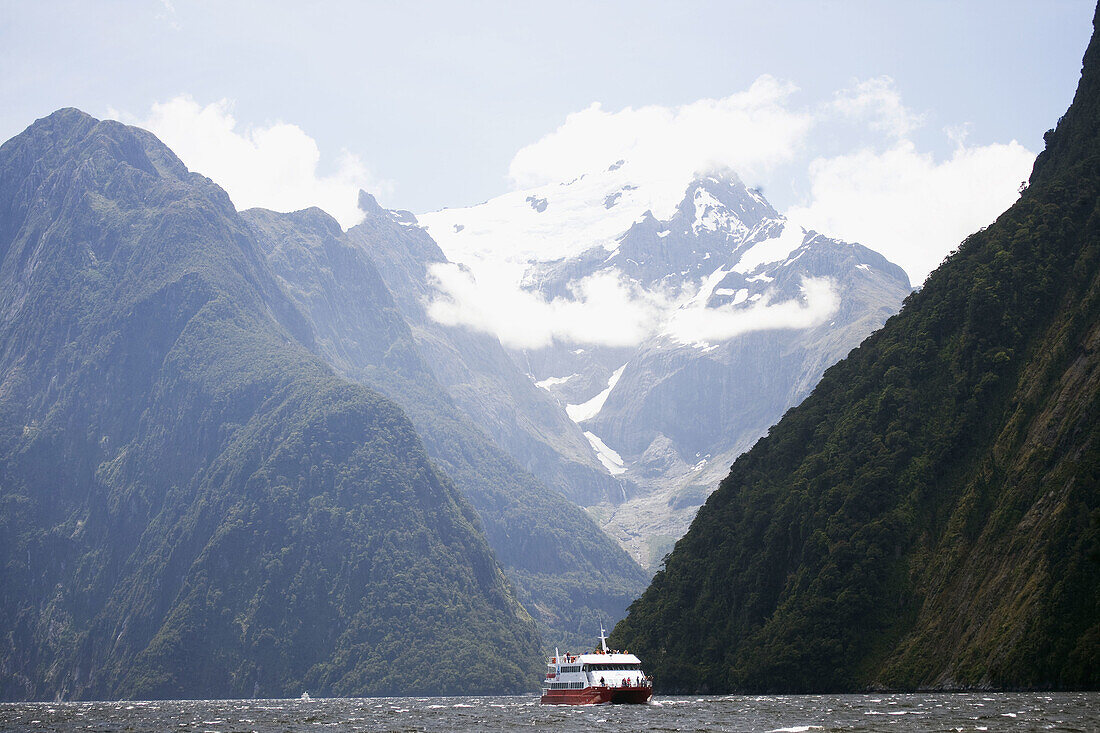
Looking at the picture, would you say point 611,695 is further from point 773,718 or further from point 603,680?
point 773,718

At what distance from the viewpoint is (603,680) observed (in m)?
181

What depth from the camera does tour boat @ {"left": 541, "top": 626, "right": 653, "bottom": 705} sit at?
17850 centimetres

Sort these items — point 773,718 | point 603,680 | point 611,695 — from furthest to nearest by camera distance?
point 603,680
point 611,695
point 773,718

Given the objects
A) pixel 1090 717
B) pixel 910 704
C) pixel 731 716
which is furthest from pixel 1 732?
pixel 1090 717

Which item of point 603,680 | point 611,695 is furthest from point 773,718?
point 603,680

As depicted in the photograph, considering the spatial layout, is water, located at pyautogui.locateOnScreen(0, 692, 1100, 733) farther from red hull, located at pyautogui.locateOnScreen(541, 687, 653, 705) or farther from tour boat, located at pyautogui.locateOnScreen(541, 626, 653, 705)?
tour boat, located at pyautogui.locateOnScreen(541, 626, 653, 705)

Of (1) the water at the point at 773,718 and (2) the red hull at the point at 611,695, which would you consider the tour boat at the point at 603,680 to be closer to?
(2) the red hull at the point at 611,695

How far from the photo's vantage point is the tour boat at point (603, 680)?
178 meters

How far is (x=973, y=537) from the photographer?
602ft

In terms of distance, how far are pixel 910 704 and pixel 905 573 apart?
55.8 metres

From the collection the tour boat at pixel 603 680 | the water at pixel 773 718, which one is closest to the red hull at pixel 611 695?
the tour boat at pixel 603 680

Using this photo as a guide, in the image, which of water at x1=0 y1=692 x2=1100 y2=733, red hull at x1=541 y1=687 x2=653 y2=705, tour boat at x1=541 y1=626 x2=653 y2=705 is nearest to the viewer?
water at x1=0 y1=692 x2=1100 y2=733

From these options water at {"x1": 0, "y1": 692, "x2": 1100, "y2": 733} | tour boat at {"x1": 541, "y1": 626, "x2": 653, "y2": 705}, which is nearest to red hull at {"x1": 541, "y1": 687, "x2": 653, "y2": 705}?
tour boat at {"x1": 541, "y1": 626, "x2": 653, "y2": 705}

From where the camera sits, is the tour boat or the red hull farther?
the tour boat
